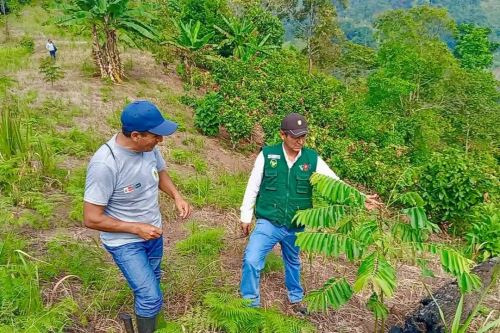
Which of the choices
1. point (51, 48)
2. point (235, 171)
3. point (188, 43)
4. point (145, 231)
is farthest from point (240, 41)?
point (145, 231)

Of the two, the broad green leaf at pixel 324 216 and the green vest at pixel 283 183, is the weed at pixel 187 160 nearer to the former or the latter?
the green vest at pixel 283 183

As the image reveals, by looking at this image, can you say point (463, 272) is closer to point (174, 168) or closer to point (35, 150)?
point (35, 150)

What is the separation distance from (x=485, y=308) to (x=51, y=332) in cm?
361

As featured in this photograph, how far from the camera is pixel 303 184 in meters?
3.79

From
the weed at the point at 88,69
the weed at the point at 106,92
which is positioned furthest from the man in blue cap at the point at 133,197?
the weed at the point at 88,69

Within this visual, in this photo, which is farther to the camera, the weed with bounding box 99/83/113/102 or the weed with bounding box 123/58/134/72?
the weed with bounding box 123/58/134/72

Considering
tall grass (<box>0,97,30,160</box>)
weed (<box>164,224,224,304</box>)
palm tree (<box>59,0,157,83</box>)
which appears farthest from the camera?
palm tree (<box>59,0,157,83</box>)

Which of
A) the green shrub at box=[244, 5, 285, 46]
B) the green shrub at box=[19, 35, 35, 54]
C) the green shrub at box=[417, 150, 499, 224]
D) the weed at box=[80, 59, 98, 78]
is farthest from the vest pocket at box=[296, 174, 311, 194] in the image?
the green shrub at box=[244, 5, 285, 46]

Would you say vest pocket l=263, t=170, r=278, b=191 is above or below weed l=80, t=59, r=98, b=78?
above

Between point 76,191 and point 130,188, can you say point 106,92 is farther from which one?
point 130,188

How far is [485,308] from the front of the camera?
14.4 feet

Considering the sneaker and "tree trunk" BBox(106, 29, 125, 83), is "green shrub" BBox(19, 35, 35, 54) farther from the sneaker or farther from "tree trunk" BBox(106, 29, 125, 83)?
the sneaker

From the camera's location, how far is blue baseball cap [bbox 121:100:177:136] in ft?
9.45

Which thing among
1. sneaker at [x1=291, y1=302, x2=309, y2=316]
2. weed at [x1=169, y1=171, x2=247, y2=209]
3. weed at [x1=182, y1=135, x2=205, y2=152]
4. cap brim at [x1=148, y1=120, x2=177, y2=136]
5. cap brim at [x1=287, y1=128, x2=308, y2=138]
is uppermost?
cap brim at [x1=148, y1=120, x2=177, y2=136]
